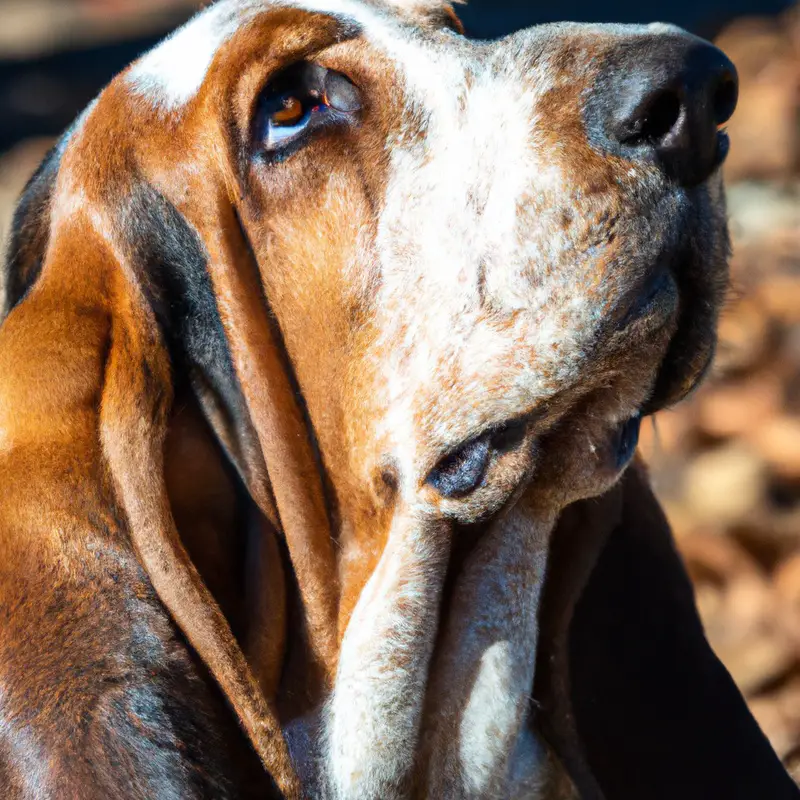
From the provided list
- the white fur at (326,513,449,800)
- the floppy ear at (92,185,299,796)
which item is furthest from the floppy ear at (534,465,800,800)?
the floppy ear at (92,185,299,796)

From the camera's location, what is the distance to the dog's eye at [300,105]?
7.13 feet

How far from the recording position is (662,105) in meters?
1.90

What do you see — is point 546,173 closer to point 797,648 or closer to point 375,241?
point 375,241

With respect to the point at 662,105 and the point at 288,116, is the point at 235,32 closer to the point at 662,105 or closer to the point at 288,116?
the point at 288,116

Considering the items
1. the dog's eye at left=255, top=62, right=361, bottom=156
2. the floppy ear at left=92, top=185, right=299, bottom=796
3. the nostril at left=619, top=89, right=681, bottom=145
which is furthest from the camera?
the dog's eye at left=255, top=62, right=361, bottom=156

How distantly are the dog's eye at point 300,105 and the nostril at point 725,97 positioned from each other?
0.64 meters

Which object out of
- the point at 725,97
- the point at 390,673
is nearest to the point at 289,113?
the point at 725,97

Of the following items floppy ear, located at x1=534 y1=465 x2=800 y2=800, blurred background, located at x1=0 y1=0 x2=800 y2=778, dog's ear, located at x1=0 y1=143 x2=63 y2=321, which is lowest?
blurred background, located at x1=0 y1=0 x2=800 y2=778

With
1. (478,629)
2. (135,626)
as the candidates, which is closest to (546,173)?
(478,629)

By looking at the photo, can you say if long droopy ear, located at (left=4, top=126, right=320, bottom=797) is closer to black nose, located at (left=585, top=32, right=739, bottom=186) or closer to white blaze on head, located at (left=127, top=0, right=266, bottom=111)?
white blaze on head, located at (left=127, top=0, right=266, bottom=111)

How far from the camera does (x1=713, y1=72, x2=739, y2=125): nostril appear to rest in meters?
1.95

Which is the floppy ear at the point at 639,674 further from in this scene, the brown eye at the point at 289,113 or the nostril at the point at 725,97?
the brown eye at the point at 289,113

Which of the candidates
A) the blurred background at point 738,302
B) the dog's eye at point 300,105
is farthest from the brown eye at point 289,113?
the blurred background at point 738,302

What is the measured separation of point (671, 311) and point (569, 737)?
0.99m
